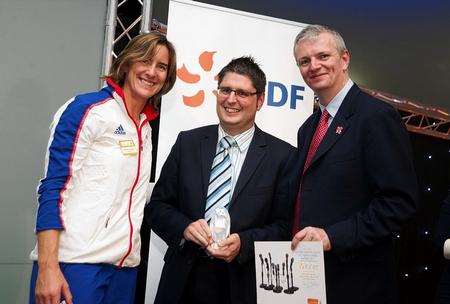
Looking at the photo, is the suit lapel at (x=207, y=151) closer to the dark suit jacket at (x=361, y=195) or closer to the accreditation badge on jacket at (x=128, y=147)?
the accreditation badge on jacket at (x=128, y=147)

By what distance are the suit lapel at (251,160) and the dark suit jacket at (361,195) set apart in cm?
26

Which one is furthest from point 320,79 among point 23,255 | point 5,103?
point 23,255

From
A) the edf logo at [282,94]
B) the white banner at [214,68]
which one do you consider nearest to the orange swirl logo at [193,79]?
the white banner at [214,68]

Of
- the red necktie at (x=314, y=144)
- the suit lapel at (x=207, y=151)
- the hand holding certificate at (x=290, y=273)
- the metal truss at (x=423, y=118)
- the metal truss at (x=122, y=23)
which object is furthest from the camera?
the metal truss at (x=423, y=118)

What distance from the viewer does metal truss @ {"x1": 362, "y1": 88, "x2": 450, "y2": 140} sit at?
5.43 m

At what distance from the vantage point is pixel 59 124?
→ 5.80 ft

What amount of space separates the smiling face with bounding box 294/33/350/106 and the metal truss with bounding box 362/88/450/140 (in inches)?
146

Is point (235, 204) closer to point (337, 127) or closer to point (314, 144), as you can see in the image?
point (314, 144)

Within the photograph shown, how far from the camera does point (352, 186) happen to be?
1.70 metres

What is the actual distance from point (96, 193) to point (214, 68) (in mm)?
1432

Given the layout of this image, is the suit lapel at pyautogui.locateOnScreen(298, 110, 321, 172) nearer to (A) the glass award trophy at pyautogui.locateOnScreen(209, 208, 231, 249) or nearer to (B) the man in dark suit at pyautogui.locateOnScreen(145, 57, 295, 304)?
(B) the man in dark suit at pyautogui.locateOnScreen(145, 57, 295, 304)

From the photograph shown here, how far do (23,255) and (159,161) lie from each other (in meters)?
1.32

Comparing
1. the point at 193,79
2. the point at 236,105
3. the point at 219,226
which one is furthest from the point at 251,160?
the point at 193,79

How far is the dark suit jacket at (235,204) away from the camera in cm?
188
